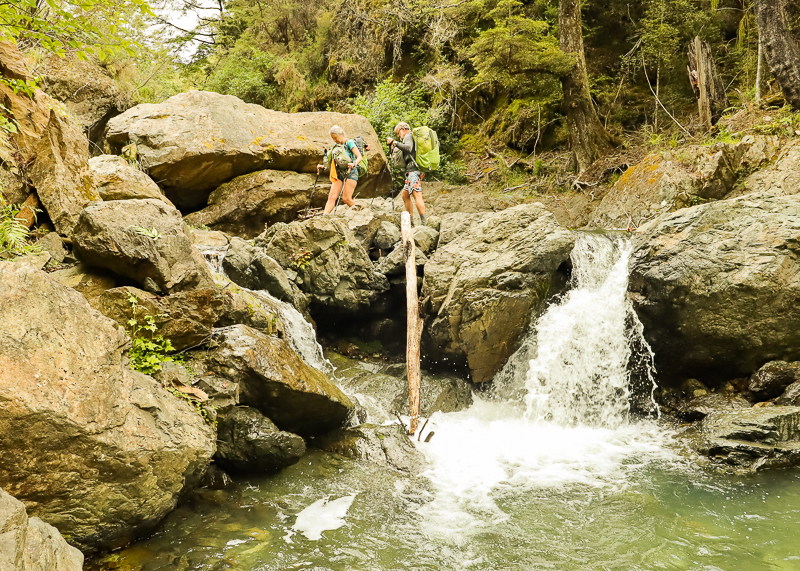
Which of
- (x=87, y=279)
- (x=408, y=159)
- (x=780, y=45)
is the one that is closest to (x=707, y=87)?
(x=780, y=45)

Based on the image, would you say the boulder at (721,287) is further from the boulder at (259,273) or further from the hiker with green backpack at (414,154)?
the boulder at (259,273)

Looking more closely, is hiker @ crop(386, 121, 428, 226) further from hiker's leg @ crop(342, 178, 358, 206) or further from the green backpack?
hiker's leg @ crop(342, 178, 358, 206)

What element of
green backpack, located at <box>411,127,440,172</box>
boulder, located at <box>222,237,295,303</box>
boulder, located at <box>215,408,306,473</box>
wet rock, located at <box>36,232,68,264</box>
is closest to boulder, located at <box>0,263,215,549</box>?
boulder, located at <box>215,408,306,473</box>

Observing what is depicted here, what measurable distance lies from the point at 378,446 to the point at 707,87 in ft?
46.7

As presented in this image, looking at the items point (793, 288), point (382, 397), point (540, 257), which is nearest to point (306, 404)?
point (382, 397)

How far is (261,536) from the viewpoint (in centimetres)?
529

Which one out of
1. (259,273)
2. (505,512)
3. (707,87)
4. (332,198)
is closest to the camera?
(505,512)

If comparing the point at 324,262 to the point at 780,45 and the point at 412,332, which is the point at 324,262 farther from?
the point at 780,45

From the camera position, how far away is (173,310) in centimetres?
624

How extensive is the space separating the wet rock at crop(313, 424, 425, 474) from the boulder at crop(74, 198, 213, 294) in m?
2.93

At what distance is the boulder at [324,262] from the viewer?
10.5 meters

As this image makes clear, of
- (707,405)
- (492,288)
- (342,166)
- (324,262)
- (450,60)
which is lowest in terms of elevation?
(707,405)

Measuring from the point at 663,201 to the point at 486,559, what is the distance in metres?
10.3

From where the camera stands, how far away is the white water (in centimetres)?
671
